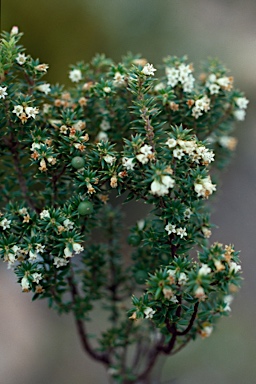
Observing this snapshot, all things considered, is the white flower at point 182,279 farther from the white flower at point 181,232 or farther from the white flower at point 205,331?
the white flower at point 205,331

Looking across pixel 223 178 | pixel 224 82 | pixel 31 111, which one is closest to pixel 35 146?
pixel 31 111

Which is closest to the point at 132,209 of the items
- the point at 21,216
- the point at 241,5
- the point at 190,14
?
the point at 190,14

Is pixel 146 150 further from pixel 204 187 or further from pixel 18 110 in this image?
pixel 18 110

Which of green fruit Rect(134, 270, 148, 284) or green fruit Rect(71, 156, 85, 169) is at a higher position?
green fruit Rect(71, 156, 85, 169)

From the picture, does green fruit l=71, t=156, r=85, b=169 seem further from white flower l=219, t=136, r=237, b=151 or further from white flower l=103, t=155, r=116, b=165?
white flower l=219, t=136, r=237, b=151

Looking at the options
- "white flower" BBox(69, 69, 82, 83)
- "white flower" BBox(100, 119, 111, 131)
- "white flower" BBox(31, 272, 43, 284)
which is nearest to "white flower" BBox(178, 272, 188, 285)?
"white flower" BBox(31, 272, 43, 284)
